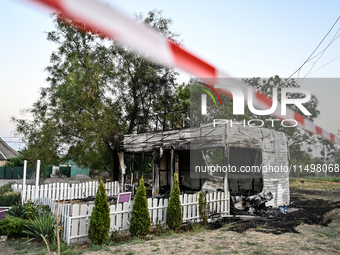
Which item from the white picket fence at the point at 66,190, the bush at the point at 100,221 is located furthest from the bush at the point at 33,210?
the white picket fence at the point at 66,190

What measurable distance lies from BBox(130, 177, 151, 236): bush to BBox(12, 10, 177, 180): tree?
7.64m

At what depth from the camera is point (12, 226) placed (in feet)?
23.4

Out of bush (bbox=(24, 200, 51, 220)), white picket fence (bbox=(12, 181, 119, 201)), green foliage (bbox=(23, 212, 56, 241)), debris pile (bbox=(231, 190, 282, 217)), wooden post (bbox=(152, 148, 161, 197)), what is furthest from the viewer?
wooden post (bbox=(152, 148, 161, 197))

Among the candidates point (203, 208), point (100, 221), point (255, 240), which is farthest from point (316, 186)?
point (100, 221)

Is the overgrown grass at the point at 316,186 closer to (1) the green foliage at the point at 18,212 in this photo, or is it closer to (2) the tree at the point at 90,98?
(2) the tree at the point at 90,98

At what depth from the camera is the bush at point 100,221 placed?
6.67 metres

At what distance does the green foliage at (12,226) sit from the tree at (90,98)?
7.35 m

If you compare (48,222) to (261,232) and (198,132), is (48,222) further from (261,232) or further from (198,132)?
(198,132)

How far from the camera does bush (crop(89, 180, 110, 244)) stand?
6.67 meters

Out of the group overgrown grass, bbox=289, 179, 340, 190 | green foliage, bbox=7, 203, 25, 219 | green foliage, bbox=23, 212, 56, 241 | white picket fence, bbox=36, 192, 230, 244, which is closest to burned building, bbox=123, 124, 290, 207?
white picket fence, bbox=36, 192, 230, 244

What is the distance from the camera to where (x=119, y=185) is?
647 inches

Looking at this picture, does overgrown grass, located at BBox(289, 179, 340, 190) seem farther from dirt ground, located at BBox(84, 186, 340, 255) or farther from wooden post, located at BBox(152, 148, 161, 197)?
wooden post, located at BBox(152, 148, 161, 197)

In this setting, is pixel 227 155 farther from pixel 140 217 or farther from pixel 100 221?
→ pixel 100 221

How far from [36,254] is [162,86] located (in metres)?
14.8
